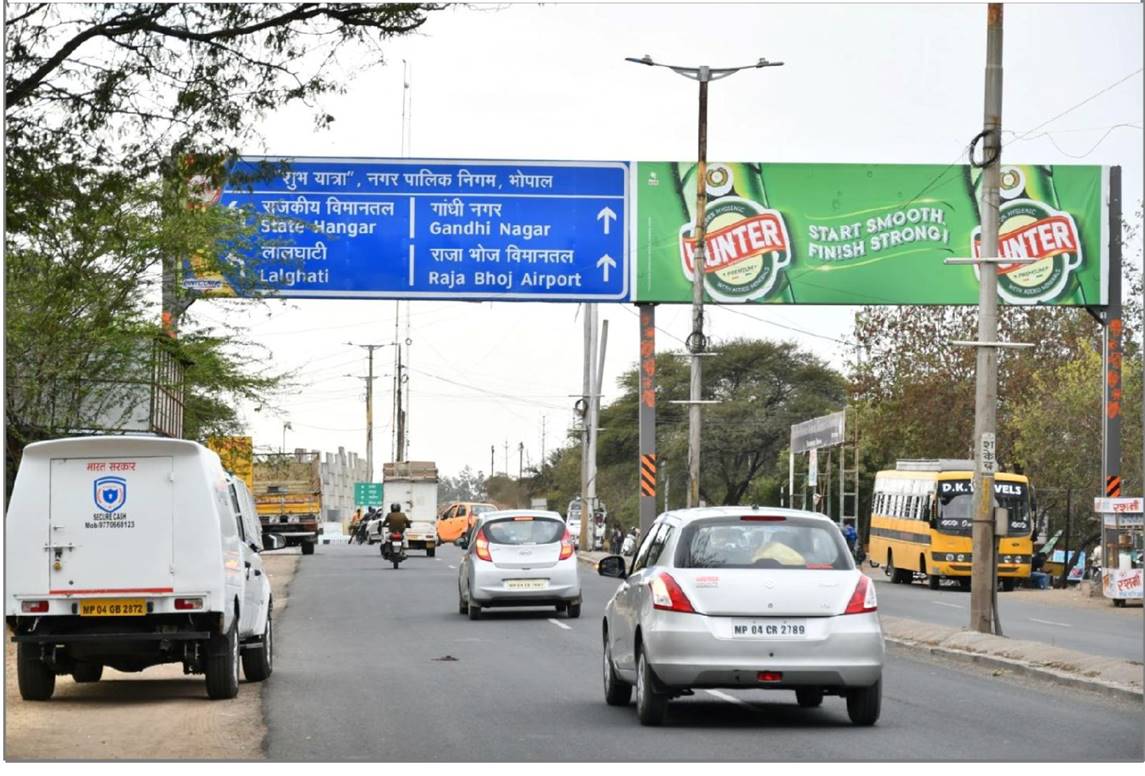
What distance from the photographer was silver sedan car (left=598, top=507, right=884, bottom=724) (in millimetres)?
12805

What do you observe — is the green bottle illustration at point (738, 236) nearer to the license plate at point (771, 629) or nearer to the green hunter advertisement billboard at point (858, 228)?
the green hunter advertisement billboard at point (858, 228)

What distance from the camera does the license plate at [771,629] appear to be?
12828 millimetres

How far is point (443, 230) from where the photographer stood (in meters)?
35.0

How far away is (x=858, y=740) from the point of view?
12.5 metres

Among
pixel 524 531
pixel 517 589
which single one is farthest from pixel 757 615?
pixel 524 531

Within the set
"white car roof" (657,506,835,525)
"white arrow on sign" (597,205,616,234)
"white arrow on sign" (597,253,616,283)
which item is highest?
"white arrow on sign" (597,205,616,234)

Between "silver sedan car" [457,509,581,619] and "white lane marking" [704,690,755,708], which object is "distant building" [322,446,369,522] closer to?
"silver sedan car" [457,509,581,619]

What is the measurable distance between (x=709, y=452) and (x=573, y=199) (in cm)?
4765

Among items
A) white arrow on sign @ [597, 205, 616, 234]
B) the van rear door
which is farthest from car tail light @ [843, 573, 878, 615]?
white arrow on sign @ [597, 205, 616, 234]

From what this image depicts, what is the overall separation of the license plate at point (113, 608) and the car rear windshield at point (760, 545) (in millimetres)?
4629

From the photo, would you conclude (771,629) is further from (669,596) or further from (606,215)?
(606,215)

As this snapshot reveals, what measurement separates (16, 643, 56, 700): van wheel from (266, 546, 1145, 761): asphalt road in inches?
73.2

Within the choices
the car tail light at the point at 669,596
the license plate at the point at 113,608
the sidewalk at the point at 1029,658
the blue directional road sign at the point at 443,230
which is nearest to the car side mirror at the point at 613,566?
the car tail light at the point at 669,596

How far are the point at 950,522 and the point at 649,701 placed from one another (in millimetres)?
32719
